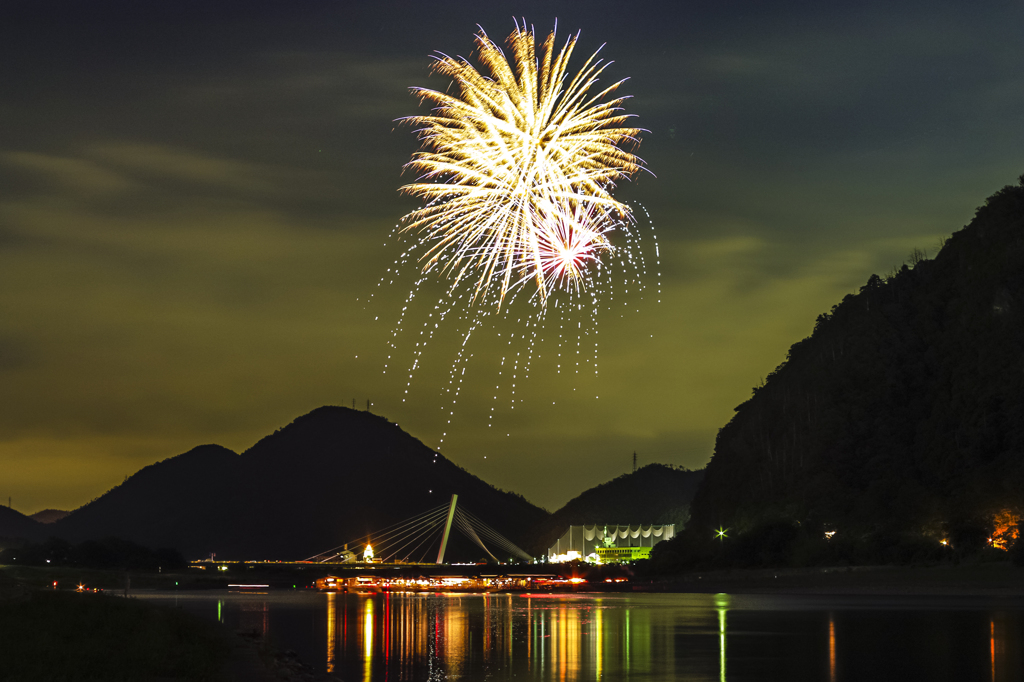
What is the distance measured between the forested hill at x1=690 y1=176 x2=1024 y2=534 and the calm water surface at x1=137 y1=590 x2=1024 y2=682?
6713 cm

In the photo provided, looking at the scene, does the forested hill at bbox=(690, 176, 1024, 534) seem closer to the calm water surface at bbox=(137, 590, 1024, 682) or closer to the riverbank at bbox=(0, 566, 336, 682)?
the calm water surface at bbox=(137, 590, 1024, 682)

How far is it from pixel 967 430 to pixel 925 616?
79.7 metres

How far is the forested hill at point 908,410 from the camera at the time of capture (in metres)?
133

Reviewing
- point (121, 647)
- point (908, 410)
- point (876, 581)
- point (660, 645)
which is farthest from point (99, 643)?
point (908, 410)

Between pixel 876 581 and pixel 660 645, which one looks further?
pixel 876 581

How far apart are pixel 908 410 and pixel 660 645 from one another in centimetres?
12495

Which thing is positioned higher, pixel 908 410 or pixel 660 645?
pixel 908 410

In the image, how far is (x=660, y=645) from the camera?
42250mm

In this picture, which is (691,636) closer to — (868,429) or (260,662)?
(260,662)

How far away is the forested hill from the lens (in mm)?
133000

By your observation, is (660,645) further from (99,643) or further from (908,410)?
(908,410)

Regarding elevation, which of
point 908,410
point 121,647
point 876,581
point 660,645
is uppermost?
point 908,410

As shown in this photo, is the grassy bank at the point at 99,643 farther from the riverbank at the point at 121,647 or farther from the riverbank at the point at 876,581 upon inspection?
the riverbank at the point at 876,581

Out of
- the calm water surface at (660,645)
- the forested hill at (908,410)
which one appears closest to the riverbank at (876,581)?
the forested hill at (908,410)
